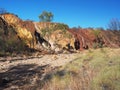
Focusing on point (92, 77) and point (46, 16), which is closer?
point (92, 77)

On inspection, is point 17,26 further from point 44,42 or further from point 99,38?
point 99,38

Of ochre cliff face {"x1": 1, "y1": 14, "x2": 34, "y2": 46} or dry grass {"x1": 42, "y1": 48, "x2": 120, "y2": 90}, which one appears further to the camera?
ochre cliff face {"x1": 1, "y1": 14, "x2": 34, "y2": 46}

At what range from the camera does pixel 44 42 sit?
36.0m

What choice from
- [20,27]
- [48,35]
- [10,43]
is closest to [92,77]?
[10,43]

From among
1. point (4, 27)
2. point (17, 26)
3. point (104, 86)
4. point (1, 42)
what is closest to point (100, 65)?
point (104, 86)

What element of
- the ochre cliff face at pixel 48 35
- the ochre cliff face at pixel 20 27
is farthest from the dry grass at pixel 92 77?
the ochre cliff face at pixel 48 35

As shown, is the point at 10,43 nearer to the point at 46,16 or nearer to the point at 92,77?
the point at 46,16

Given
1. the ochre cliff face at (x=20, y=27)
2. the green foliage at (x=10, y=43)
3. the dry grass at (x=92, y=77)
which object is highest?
the ochre cliff face at (x=20, y=27)

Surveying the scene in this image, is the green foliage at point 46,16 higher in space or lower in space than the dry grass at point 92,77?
higher

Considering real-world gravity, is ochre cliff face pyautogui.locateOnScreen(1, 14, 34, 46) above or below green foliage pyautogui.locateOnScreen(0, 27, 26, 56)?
above

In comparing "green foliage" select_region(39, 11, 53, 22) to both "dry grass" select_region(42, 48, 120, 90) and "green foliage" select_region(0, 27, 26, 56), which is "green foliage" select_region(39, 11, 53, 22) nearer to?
"green foliage" select_region(0, 27, 26, 56)

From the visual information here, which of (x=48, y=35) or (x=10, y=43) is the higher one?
(x=48, y=35)

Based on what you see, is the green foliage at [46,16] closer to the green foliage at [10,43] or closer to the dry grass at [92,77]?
the green foliage at [10,43]

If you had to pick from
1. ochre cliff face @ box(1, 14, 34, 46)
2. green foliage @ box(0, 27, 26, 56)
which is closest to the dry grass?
green foliage @ box(0, 27, 26, 56)
